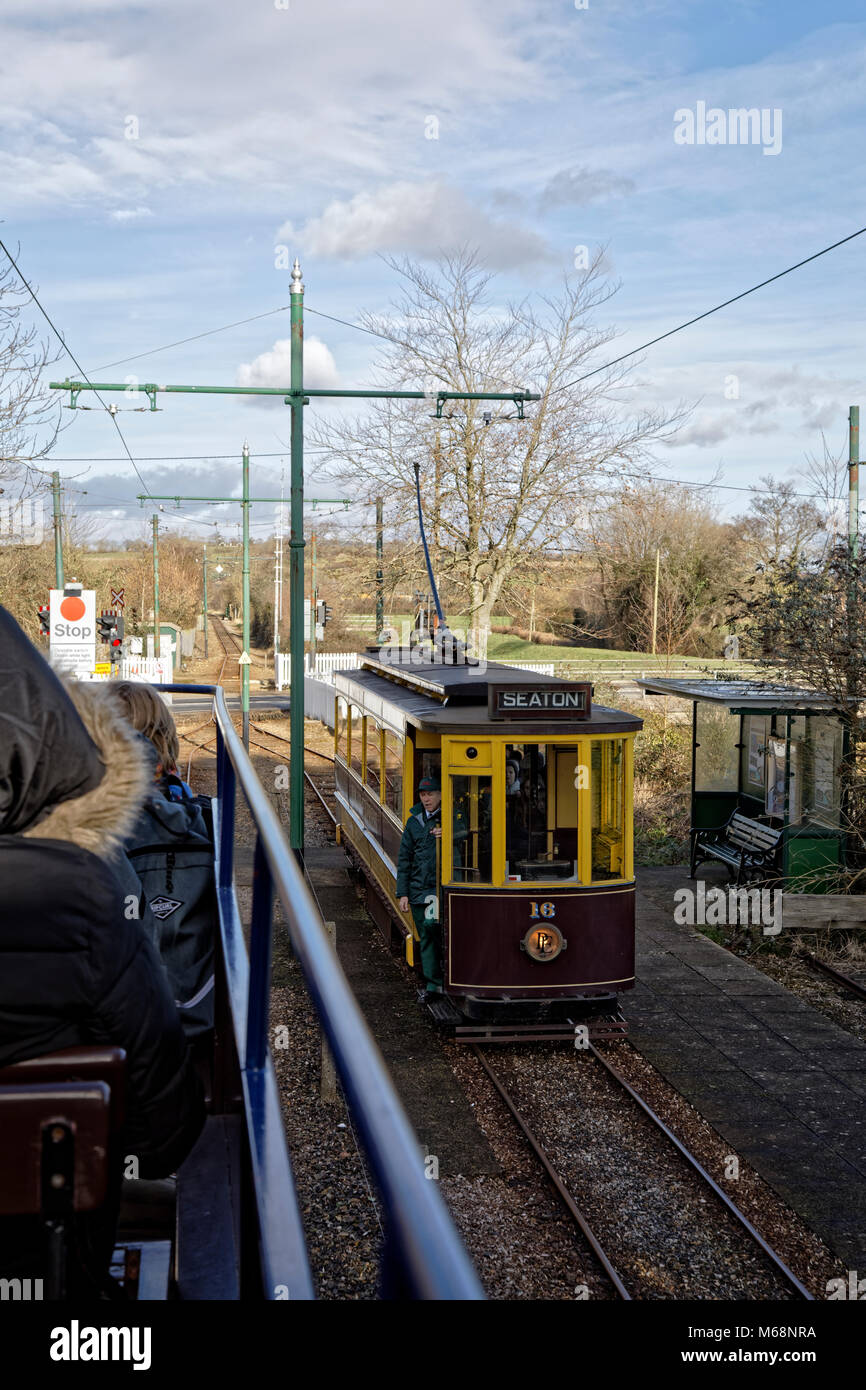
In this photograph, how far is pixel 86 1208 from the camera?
1899 mm

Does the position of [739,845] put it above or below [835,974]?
above

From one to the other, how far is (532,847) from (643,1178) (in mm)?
2946

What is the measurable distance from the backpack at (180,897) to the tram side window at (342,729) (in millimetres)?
11959

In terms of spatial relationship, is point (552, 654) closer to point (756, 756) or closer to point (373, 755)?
point (756, 756)

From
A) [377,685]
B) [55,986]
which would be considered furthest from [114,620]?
[55,986]

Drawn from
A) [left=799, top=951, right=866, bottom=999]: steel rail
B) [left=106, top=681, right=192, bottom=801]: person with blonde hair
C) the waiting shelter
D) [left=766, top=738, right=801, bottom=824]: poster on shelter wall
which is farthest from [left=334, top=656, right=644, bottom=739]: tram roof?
[left=106, top=681, right=192, bottom=801]: person with blonde hair

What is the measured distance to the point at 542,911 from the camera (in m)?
9.52

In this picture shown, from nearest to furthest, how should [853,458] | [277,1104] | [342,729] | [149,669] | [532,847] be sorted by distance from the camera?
1. [277,1104]
2. [532,847]
3. [342,729]
4. [853,458]
5. [149,669]

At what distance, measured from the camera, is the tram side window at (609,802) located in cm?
978

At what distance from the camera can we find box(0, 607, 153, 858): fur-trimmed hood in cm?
177

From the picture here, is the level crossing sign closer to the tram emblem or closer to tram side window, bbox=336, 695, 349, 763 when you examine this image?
tram side window, bbox=336, 695, 349, 763

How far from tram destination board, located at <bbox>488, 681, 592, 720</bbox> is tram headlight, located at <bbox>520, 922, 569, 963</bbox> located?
1609mm

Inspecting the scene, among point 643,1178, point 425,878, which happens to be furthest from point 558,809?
point 643,1178
